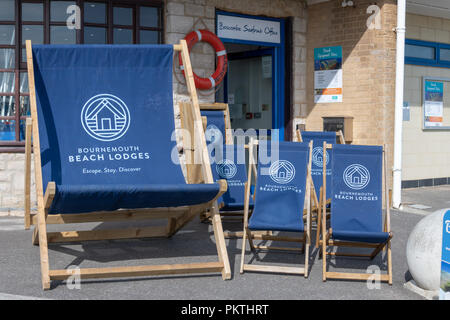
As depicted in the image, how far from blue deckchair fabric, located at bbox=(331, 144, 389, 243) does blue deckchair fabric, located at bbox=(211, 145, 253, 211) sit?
133 cm

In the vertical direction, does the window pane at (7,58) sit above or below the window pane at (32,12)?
below

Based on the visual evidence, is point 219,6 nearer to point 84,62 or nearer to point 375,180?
point 84,62

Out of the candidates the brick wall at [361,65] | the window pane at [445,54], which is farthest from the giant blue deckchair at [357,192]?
the window pane at [445,54]

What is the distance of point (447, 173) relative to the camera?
32.8 feet

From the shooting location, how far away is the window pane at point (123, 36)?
723 centimetres

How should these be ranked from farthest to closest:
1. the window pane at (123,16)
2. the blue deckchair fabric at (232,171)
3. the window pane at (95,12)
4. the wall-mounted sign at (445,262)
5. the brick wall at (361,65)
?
the brick wall at (361,65), the window pane at (123,16), the window pane at (95,12), the blue deckchair fabric at (232,171), the wall-mounted sign at (445,262)

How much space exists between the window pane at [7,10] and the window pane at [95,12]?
827mm

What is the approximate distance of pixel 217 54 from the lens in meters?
7.68

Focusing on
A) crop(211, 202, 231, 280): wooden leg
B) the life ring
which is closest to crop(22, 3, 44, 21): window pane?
the life ring

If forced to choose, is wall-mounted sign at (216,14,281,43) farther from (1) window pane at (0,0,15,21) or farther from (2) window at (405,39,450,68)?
(1) window pane at (0,0,15,21)

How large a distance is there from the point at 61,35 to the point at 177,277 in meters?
3.94

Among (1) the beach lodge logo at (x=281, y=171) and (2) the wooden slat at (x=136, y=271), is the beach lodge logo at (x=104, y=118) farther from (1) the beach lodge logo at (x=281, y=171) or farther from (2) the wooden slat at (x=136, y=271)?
(1) the beach lodge logo at (x=281, y=171)

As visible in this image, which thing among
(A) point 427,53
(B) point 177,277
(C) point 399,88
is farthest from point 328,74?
(B) point 177,277

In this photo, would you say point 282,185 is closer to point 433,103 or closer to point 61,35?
point 61,35
